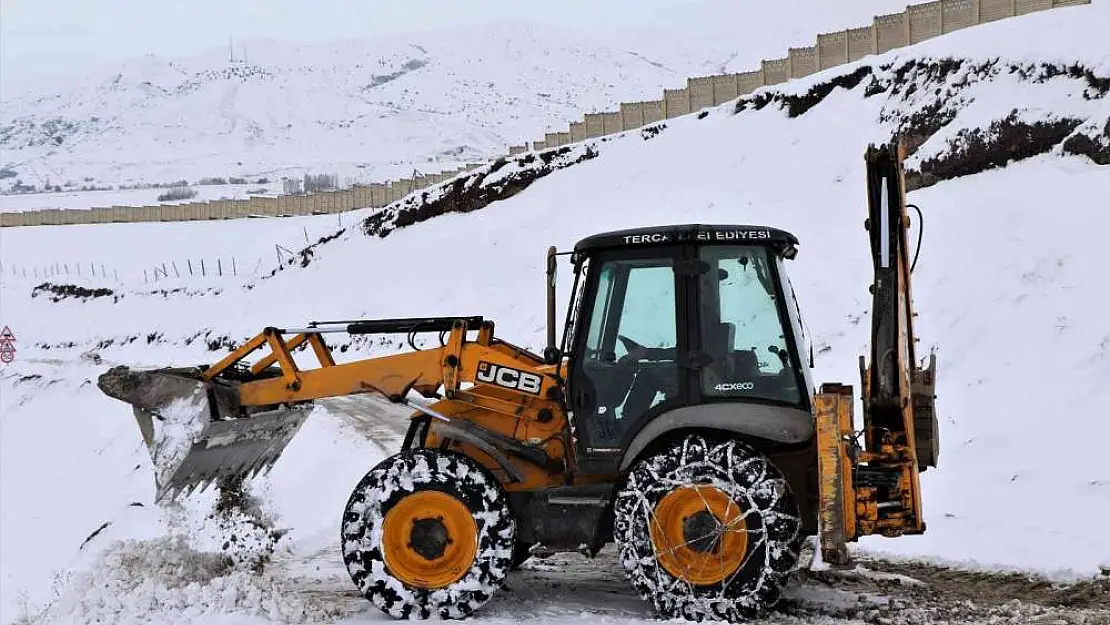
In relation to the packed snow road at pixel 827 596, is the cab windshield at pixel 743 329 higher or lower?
higher

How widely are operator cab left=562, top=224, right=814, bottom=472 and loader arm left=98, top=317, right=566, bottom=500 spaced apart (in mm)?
390

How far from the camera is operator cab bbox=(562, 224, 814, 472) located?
659 centimetres

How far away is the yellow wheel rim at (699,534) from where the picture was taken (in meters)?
6.31

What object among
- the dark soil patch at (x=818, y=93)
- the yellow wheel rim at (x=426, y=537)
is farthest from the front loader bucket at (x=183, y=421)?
the dark soil patch at (x=818, y=93)

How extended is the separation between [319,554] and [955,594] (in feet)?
15.8

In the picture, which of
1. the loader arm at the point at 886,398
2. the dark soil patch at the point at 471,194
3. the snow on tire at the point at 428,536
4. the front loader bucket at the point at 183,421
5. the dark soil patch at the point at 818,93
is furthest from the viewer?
the dark soil patch at the point at 471,194

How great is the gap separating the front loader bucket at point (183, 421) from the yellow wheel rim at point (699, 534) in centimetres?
300

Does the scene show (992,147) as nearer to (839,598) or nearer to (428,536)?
(839,598)

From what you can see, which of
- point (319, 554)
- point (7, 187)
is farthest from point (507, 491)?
point (7, 187)

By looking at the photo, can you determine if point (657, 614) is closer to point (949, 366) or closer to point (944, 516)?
point (944, 516)

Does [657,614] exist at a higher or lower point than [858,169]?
lower

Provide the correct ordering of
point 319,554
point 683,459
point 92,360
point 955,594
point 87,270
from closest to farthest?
point 683,459 → point 955,594 → point 319,554 → point 92,360 → point 87,270

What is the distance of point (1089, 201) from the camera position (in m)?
15.8

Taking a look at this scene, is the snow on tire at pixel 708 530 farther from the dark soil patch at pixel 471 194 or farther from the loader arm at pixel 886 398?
the dark soil patch at pixel 471 194
